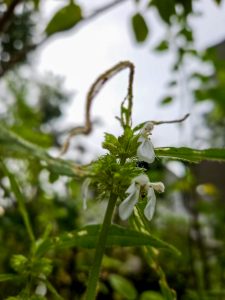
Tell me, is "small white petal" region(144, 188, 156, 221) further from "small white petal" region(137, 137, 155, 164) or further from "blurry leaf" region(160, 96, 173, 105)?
"blurry leaf" region(160, 96, 173, 105)

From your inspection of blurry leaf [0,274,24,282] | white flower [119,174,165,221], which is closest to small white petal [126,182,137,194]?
white flower [119,174,165,221]

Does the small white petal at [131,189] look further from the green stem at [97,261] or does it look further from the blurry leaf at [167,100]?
the blurry leaf at [167,100]

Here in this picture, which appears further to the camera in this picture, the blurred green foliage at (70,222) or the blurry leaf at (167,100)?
the blurry leaf at (167,100)

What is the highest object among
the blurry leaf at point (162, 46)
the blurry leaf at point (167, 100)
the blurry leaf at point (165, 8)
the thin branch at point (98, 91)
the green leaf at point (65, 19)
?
the blurry leaf at point (162, 46)

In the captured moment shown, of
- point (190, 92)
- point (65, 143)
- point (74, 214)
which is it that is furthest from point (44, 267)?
point (74, 214)

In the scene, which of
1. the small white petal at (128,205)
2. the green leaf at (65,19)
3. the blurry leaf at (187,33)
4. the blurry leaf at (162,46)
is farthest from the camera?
the blurry leaf at (162,46)

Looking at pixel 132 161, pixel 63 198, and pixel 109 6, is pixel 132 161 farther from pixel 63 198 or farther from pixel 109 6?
pixel 63 198

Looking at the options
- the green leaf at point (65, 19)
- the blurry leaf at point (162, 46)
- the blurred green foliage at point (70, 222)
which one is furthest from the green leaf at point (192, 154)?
the blurry leaf at point (162, 46)
